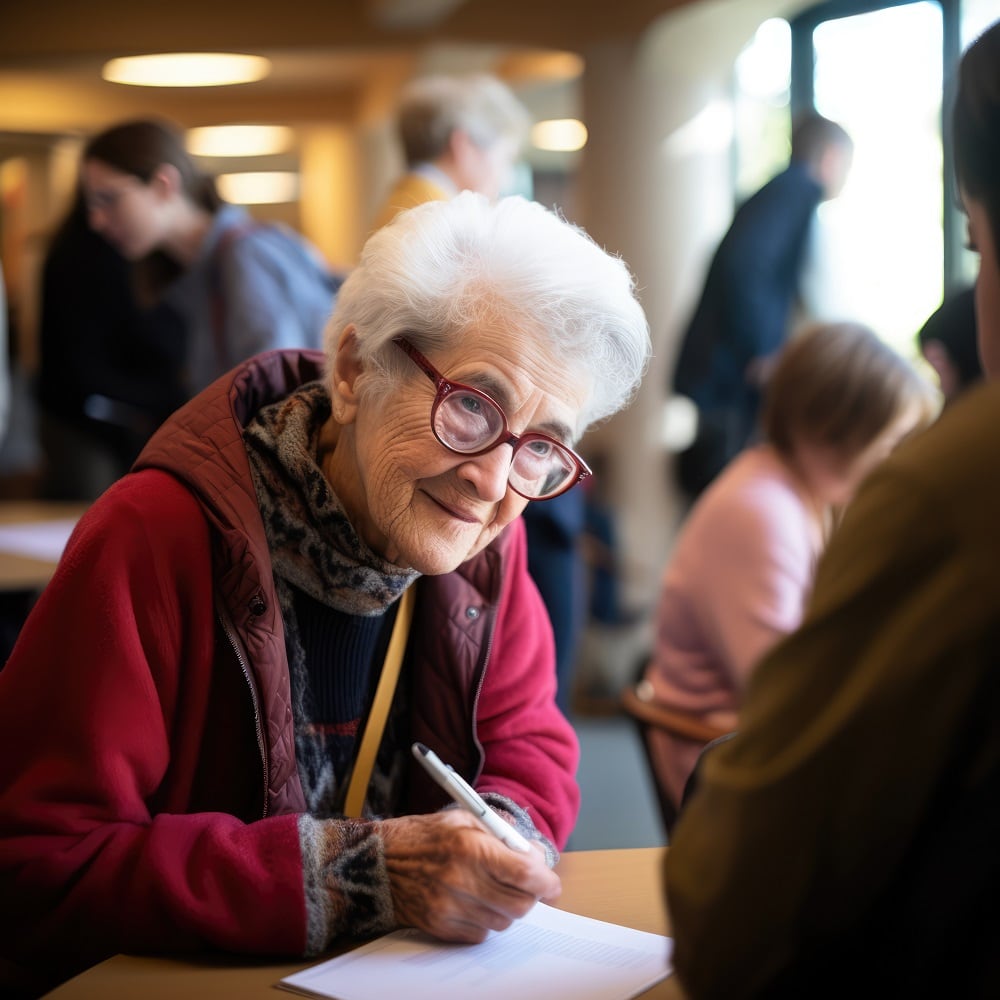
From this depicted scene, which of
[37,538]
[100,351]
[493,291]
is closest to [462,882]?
[493,291]

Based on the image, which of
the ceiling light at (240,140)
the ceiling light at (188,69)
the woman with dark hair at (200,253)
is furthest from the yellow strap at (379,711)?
the ceiling light at (240,140)

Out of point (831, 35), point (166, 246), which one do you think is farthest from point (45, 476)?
point (831, 35)

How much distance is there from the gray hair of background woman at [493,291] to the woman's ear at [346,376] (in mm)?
21

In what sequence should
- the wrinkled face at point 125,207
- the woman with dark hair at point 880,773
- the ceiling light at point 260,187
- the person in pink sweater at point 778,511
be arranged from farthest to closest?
the ceiling light at point 260,187
the wrinkled face at point 125,207
the person in pink sweater at point 778,511
the woman with dark hair at point 880,773

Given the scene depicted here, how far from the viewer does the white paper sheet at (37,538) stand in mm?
3105

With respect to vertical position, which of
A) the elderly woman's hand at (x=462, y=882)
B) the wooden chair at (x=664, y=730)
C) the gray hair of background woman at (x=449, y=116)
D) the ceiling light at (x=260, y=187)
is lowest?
the wooden chair at (x=664, y=730)

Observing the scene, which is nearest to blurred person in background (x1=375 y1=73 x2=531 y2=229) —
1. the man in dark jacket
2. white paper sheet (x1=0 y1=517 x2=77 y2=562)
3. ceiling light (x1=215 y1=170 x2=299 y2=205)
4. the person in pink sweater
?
the person in pink sweater

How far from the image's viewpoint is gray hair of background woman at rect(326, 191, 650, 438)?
5.16 ft

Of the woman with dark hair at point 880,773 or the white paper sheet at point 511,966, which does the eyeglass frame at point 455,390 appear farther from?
the woman with dark hair at point 880,773

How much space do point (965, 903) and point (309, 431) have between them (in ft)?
3.56

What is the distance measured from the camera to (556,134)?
426 inches

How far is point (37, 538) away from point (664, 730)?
1797 mm

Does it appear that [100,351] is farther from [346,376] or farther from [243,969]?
[243,969]

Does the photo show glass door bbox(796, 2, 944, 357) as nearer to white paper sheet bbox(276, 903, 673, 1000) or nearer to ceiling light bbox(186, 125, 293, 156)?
white paper sheet bbox(276, 903, 673, 1000)
